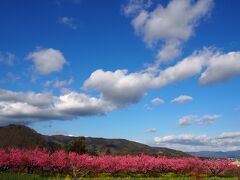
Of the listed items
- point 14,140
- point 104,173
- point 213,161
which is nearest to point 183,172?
point 213,161

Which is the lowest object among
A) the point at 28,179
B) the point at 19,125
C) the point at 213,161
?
the point at 28,179

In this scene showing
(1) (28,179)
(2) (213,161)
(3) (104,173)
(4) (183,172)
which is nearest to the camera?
(1) (28,179)

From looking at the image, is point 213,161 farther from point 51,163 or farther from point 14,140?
point 14,140

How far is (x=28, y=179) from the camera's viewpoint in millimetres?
18000

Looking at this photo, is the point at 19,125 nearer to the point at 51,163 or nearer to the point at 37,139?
the point at 37,139

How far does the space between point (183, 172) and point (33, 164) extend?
16.9 m

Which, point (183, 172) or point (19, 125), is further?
point (19, 125)

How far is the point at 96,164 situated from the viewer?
38.7m

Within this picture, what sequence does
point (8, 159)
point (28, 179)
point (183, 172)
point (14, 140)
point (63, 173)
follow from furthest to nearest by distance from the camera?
point (14, 140) < point (183, 172) < point (63, 173) < point (8, 159) < point (28, 179)

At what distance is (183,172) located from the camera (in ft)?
144

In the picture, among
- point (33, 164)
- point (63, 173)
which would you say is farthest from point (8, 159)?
point (63, 173)

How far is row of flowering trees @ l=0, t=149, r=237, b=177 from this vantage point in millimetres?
34906

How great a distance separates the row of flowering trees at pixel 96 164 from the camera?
115ft

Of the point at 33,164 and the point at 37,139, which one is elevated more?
the point at 37,139
